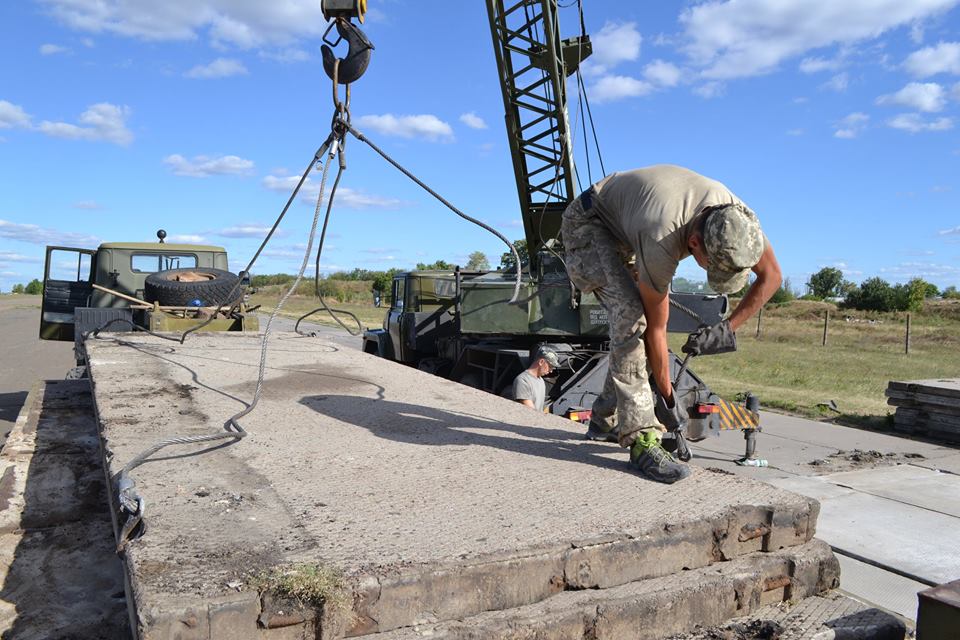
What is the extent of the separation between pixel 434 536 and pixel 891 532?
437 cm

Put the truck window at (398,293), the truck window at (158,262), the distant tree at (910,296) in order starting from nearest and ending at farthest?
the truck window at (398,293) → the truck window at (158,262) → the distant tree at (910,296)

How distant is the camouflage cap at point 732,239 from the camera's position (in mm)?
2961

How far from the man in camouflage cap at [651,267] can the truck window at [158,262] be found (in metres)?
9.22

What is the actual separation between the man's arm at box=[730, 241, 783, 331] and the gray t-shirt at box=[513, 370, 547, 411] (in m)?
3.28

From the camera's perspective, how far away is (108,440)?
3197mm

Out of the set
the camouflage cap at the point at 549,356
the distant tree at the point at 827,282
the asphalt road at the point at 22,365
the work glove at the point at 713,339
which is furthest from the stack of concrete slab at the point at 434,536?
the distant tree at the point at 827,282

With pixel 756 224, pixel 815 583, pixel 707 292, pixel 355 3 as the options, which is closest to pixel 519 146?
pixel 707 292

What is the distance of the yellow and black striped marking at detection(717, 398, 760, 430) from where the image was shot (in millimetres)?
7328

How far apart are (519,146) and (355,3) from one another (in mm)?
6895

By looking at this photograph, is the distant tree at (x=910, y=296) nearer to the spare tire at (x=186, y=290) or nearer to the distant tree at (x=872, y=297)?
the distant tree at (x=872, y=297)

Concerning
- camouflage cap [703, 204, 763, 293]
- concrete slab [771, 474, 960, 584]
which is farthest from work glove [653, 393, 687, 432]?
concrete slab [771, 474, 960, 584]

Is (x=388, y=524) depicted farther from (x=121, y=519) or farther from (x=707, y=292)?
(x=707, y=292)

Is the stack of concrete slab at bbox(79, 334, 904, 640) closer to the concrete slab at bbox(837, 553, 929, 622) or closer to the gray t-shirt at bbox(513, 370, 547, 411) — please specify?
the concrete slab at bbox(837, 553, 929, 622)

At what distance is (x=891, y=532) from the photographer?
5359mm
